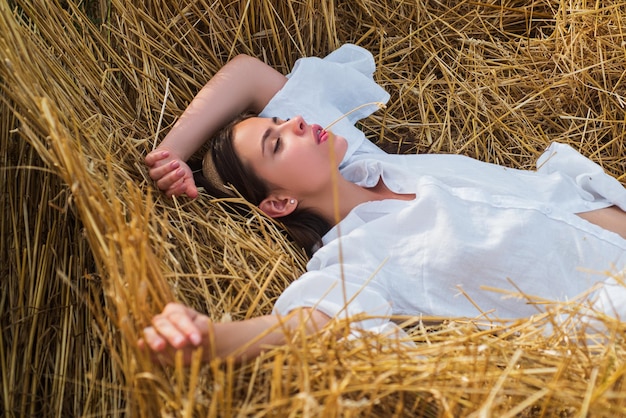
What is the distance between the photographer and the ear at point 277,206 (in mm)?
1702

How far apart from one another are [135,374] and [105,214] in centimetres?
25

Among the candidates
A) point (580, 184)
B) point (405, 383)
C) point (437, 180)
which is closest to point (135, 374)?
point (405, 383)

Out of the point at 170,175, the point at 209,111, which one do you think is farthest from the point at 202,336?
the point at 209,111

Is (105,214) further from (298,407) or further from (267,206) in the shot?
(267,206)

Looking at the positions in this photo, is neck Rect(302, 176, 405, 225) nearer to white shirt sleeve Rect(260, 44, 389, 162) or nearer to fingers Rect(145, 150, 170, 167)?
white shirt sleeve Rect(260, 44, 389, 162)

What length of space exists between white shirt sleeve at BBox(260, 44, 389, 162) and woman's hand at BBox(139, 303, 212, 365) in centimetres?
81

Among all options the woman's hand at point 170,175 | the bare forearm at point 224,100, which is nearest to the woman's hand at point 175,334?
the woman's hand at point 170,175

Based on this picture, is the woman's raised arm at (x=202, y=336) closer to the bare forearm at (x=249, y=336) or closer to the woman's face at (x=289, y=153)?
the bare forearm at (x=249, y=336)

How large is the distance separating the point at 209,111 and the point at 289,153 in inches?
10.0

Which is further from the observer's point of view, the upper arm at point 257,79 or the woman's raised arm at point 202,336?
the upper arm at point 257,79

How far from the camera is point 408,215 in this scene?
64.2 inches

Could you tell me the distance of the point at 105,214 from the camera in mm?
1202

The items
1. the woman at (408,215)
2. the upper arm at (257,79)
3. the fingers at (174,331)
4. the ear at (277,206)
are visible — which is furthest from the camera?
the upper arm at (257,79)

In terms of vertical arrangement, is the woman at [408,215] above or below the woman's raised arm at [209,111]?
below
